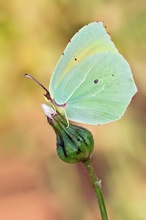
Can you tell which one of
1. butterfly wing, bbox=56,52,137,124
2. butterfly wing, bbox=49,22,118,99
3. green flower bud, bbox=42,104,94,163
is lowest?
green flower bud, bbox=42,104,94,163

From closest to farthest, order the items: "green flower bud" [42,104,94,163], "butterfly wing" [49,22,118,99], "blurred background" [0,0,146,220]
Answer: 1. "green flower bud" [42,104,94,163]
2. "butterfly wing" [49,22,118,99]
3. "blurred background" [0,0,146,220]

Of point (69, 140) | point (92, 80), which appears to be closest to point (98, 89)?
point (92, 80)

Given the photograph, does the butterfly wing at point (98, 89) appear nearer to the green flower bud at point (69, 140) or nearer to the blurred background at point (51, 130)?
the green flower bud at point (69, 140)

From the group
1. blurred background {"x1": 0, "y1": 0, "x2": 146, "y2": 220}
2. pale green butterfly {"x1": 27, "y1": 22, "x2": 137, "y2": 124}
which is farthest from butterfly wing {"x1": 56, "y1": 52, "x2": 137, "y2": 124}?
blurred background {"x1": 0, "y1": 0, "x2": 146, "y2": 220}

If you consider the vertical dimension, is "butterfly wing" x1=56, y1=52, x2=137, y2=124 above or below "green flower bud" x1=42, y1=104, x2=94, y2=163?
above

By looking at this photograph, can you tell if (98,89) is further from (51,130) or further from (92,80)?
(51,130)

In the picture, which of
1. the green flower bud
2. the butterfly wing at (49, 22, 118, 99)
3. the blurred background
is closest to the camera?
the green flower bud

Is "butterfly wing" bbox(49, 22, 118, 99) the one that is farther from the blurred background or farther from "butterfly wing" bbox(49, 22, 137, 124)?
the blurred background
